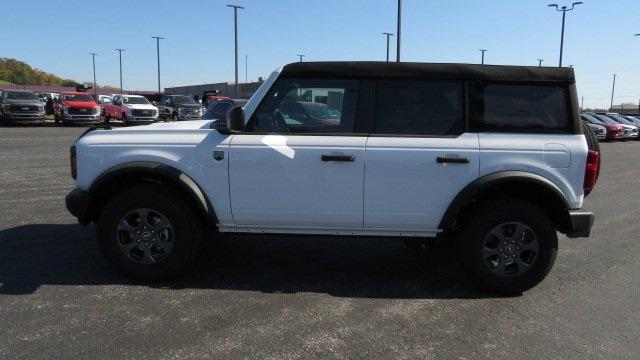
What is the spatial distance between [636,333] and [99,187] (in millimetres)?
4338

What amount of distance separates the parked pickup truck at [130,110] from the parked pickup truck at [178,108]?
5.86 ft

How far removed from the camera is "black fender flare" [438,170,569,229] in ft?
13.0

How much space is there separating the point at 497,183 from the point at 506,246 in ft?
1.94

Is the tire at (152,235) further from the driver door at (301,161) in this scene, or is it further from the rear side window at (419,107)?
the rear side window at (419,107)

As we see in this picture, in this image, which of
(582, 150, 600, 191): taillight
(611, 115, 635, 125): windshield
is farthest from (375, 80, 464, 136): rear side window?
(611, 115, 635, 125): windshield

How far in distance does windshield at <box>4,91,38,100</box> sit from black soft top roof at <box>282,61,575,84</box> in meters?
26.8

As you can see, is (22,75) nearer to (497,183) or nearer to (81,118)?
(81,118)

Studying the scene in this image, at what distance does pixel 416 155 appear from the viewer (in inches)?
158

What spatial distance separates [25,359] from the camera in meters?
3.01

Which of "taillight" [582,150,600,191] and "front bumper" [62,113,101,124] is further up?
"taillight" [582,150,600,191]

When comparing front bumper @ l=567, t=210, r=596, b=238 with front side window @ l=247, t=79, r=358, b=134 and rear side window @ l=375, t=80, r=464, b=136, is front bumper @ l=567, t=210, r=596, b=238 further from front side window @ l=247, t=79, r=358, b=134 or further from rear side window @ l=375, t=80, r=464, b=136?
front side window @ l=247, t=79, r=358, b=134

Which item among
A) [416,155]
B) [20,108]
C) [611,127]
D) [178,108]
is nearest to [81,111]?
[20,108]

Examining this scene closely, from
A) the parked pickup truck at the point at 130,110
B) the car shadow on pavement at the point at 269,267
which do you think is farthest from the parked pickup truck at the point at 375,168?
the parked pickup truck at the point at 130,110

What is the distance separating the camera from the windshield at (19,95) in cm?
2580
